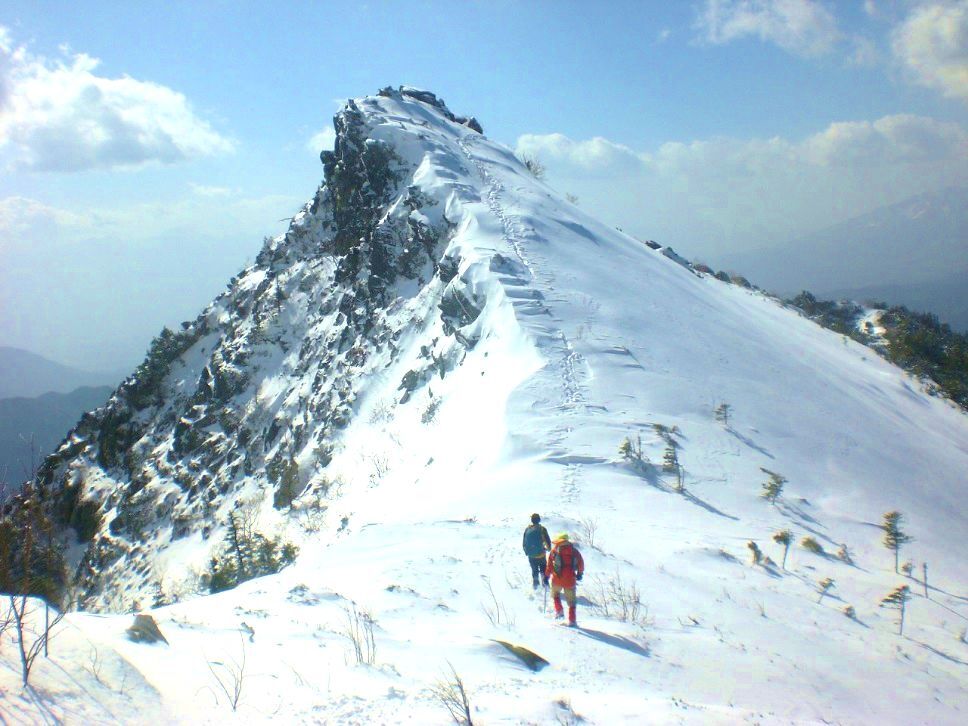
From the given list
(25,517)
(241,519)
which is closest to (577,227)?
(241,519)

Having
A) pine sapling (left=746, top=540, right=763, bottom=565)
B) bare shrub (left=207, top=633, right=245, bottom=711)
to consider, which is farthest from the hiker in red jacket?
pine sapling (left=746, top=540, right=763, bottom=565)

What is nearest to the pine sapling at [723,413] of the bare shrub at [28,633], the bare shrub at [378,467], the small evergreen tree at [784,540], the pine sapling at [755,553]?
the small evergreen tree at [784,540]

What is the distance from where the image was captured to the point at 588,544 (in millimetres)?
9562

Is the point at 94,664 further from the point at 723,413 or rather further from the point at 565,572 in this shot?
the point at 723,413

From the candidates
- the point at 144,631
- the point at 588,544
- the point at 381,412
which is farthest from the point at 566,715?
the point at 381,412

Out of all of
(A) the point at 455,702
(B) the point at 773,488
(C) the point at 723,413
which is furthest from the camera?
(C) the point at 723,413

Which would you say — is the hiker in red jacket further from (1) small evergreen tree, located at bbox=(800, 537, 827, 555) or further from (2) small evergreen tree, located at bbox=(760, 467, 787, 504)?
(2) small evergreen tree, located at bbox=(760, 467, 787, 504)

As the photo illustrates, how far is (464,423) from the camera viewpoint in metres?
17.3

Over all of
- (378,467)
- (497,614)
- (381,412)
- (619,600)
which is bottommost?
(378,467)

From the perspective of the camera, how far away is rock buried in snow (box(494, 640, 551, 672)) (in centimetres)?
576

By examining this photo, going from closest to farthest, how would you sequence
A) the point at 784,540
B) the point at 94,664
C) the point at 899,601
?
the point at 94,664
the point at 899,601
the point at 784,540

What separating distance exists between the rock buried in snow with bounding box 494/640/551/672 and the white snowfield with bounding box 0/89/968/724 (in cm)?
12

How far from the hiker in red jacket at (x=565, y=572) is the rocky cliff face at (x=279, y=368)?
14200 millimetres

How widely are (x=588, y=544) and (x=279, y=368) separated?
2762cm
